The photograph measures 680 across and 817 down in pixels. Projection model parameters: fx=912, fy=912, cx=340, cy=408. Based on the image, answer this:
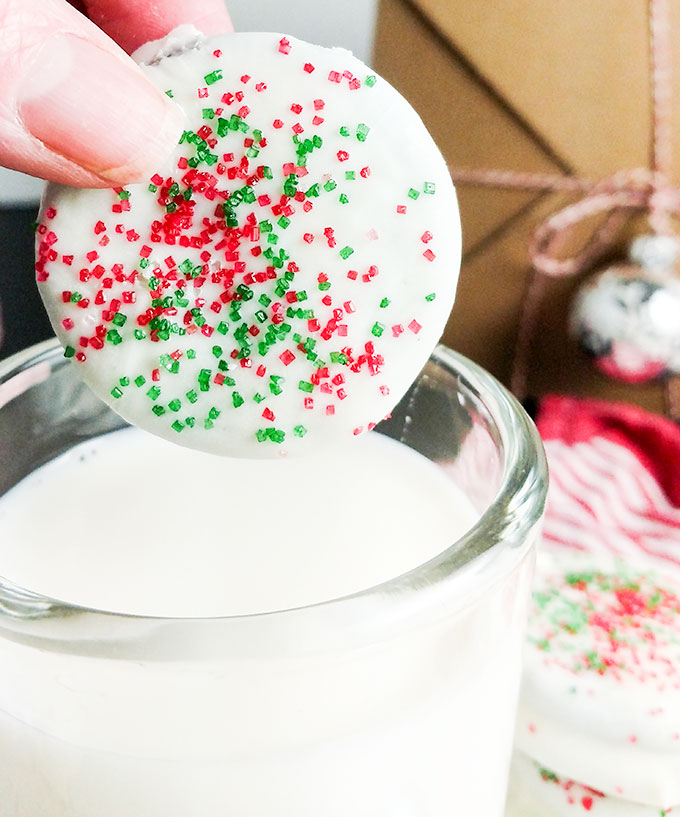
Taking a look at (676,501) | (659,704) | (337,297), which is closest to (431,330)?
(337,297)

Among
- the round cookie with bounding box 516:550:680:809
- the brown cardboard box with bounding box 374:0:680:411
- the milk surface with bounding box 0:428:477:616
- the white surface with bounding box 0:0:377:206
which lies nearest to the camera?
the milk surface with bounding box 0:428:477:616

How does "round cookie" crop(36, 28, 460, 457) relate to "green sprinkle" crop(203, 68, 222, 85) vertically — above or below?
below

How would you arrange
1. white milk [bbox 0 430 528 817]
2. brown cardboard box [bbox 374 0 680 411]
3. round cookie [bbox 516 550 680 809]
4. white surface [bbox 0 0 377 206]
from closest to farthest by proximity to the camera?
white milk [bbox 0 430 528 817], round cookie [bbox 516 550 680 809], brown cardboard box [bbox 374 0 680 411], white surface [bbox 0 0 377 206]

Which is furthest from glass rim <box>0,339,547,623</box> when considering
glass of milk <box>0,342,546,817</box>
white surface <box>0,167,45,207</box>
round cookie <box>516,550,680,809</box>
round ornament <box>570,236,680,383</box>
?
white surface <box>0,167,45,207</box>

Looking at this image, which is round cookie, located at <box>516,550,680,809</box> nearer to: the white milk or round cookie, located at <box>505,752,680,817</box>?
round cookie, located at <box>505,752,680,817</box>

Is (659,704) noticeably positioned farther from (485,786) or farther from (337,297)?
(337,297)

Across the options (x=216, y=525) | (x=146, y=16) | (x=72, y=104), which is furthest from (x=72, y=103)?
(x=146, y=16)
